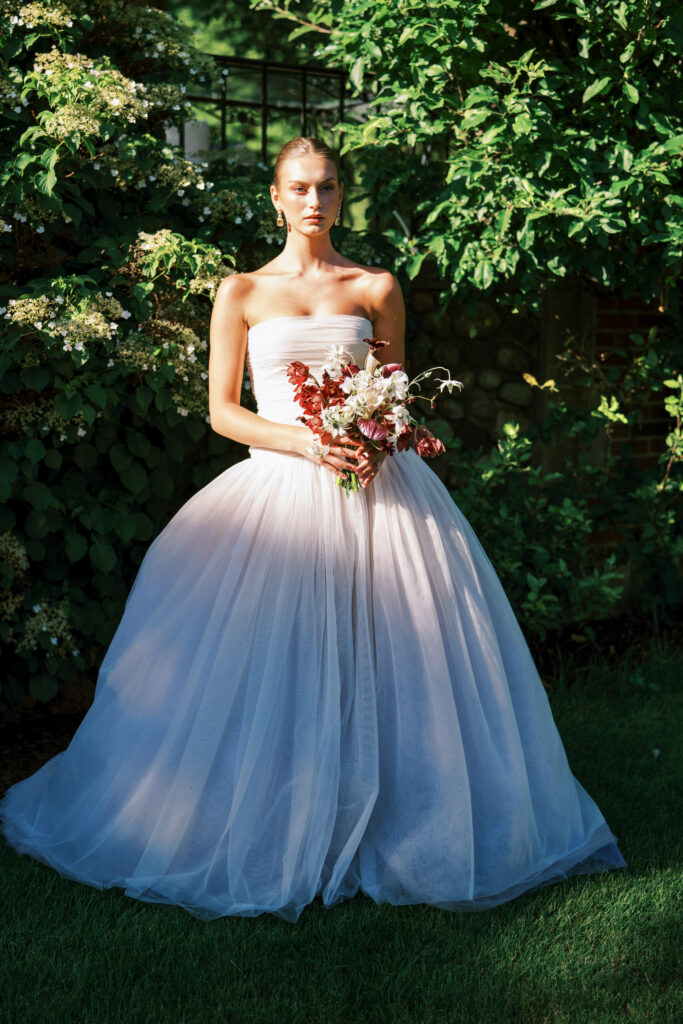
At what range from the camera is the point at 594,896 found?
9.48 feet

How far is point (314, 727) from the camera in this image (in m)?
2.83

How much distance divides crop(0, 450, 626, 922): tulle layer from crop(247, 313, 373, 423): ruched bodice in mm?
178

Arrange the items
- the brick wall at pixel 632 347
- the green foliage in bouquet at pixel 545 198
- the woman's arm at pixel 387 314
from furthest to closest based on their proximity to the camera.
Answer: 1. the brick wall at pixel 632 347
2. the green foliage in bouquet at pixel 545 198
3. the woman's arm at pixel 387 314

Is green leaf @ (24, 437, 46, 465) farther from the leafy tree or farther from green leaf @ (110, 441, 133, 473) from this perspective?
the leafy tree

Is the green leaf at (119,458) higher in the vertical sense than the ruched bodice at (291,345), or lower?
lower

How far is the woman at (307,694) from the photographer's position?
2809 mm

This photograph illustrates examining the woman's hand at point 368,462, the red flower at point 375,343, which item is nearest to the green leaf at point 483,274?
the red flower at point 375,343

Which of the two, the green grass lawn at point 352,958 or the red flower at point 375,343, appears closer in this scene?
the green grass lawn at point 352,958

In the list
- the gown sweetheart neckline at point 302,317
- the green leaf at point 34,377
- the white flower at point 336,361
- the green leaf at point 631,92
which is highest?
the green leaf at point 631,92

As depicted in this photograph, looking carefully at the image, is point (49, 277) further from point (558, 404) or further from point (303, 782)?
point (558, 404)

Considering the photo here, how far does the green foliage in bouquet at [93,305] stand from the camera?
3.52 metres

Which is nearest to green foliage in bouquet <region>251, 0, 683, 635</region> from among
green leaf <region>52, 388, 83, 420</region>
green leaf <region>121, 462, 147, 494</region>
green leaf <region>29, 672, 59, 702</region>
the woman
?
the woman

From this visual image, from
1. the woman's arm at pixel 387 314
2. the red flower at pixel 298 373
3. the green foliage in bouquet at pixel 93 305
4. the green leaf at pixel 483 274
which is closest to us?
the red flower at pixel 298 373

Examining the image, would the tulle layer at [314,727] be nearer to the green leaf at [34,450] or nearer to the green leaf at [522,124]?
the green leaf at [34,450]
